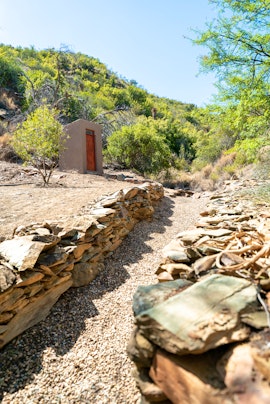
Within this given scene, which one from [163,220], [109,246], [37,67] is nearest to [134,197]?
[163,220]

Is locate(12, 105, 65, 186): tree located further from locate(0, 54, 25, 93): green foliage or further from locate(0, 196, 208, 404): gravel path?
locate(0, 54, 25, 93): green foliage

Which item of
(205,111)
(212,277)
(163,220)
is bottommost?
(163,220)

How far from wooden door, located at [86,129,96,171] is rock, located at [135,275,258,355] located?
904cm

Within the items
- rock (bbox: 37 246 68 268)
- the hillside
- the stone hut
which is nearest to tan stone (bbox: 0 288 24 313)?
rock (bbox: 37 246 68 268)

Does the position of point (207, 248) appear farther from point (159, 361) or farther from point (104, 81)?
point (104, 81)

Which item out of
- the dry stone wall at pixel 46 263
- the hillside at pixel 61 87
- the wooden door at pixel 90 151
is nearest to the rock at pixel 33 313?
the dry stone wall at pixel 46 263

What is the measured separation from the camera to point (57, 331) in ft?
7.91

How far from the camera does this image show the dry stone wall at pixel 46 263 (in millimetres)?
2191

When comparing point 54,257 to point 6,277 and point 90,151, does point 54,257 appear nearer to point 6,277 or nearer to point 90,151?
point 6,277

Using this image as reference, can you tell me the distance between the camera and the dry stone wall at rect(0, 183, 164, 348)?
7.19ft

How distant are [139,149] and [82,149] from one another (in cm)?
412

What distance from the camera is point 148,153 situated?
1282 centimetres

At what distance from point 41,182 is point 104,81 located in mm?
28545

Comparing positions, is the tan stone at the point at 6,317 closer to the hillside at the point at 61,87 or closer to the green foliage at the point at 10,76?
A: the hillside at the point at 61,87
